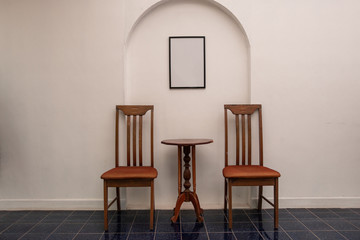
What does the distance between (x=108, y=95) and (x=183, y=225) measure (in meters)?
1.72

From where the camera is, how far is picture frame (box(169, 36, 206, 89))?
295 cm

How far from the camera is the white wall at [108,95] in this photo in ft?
9.47

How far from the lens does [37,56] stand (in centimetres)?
291

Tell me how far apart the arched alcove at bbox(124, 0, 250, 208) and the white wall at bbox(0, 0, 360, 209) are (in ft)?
0.49

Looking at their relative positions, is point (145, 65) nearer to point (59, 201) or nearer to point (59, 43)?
point (59, 43)

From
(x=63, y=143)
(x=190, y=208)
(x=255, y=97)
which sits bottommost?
(x=190, y=208)

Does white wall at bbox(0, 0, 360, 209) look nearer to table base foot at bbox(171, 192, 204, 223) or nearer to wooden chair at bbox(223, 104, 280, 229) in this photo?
wooden chair at bbox(223, 104, 280, 229)

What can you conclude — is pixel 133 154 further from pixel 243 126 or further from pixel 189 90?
pixel 243 126

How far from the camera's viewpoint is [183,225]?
2.44 m

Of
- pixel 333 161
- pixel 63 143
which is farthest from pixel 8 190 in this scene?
pixel 333 161

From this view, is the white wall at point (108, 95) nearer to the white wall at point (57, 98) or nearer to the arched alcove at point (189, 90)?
the white wall at point (57, 98)

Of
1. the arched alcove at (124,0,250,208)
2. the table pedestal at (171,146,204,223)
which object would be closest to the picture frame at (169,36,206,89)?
the arched alcove at (124,0,250,208)

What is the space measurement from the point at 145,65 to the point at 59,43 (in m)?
1.07

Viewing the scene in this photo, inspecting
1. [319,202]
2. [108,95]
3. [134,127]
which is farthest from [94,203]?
[319,202]
